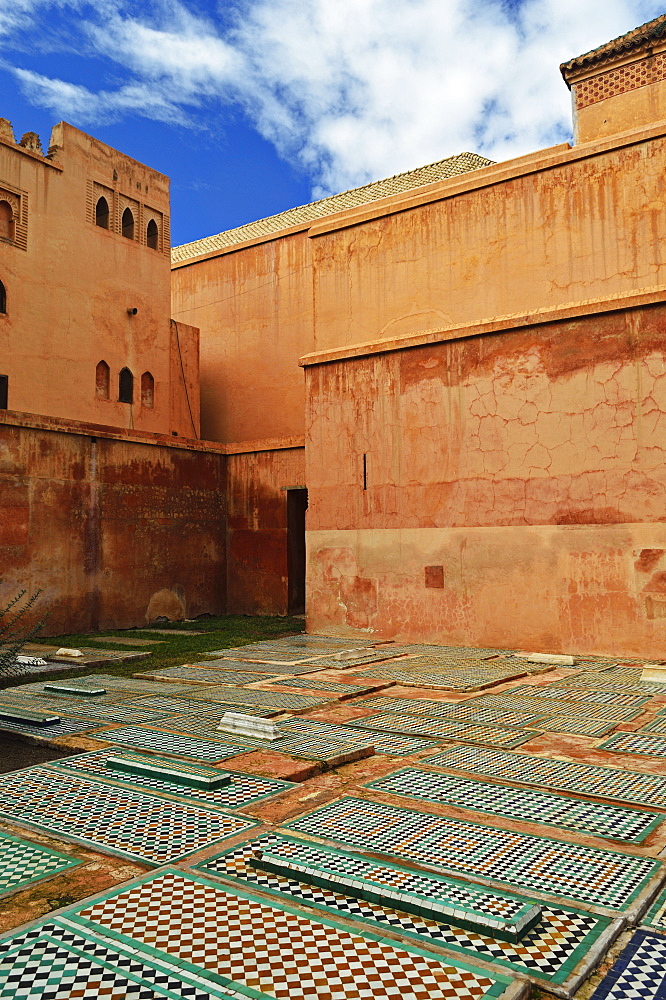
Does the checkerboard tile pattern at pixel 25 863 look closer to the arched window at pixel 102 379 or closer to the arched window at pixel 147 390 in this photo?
the arched window at pixel 102 379

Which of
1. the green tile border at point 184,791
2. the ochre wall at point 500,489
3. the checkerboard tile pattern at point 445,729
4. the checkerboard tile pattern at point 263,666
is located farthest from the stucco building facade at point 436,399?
the green tile border at point 184,791

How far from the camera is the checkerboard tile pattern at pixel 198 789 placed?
3014 millimetres

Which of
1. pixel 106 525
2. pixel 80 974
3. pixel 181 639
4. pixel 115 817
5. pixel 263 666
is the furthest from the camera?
pixel 106 525

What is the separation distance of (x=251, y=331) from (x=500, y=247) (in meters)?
6.64

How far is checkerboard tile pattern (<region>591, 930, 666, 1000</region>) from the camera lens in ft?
5.39

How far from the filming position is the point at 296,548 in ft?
38.8

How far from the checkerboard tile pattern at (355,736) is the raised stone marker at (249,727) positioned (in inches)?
6.0

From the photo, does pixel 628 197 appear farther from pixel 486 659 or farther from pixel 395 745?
pixel 395 745

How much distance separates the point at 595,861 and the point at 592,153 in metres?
10.3

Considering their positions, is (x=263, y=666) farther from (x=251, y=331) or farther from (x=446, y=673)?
(x=251, y=331)

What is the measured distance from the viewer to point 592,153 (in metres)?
10.4

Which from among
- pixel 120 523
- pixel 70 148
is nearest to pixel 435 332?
pixel 120 523

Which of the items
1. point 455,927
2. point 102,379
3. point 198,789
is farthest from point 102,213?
point 455,927

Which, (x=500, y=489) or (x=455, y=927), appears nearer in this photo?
(x=455, y=927)
